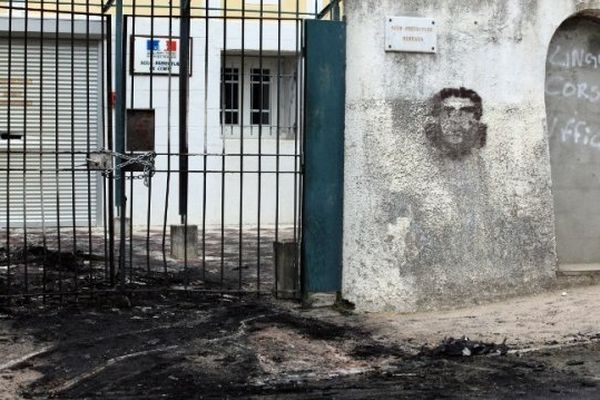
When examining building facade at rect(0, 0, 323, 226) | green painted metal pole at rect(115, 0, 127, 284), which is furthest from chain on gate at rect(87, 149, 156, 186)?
building facade at rect(0, 0, 323, 226)

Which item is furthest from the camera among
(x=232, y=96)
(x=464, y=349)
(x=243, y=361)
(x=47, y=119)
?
Answer: (x=232, y=96)

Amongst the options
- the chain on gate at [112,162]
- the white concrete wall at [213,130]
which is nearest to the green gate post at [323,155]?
the chain on gate at [112,162]

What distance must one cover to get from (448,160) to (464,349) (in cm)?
186

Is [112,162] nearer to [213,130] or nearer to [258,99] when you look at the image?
[213,130]

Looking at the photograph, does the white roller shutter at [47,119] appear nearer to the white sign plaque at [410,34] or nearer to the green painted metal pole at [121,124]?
the green painted metal pole at [121,124]

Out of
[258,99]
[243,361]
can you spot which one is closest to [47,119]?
[258,99]

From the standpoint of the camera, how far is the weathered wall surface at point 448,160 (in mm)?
7047

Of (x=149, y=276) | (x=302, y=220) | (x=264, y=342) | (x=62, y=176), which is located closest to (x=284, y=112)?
(x=62, y=176)

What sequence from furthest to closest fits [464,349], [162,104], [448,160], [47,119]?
[162,104], [47,119], [448,160], [464,349]

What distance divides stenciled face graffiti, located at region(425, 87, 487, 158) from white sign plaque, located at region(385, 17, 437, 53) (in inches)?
16.2

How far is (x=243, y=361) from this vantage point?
5707 millimetres

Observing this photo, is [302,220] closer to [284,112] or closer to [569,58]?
[569,58]

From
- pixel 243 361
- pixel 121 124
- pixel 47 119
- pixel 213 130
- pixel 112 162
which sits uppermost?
pixel 47 119

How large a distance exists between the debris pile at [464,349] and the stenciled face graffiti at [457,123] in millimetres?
1814
